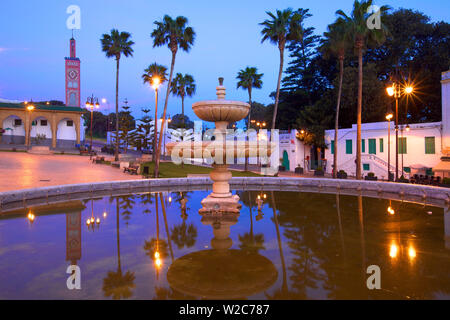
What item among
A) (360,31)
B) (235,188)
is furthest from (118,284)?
(360,31)

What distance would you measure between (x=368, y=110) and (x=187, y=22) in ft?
77.3

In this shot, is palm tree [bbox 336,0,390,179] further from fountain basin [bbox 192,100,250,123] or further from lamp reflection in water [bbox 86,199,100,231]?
lamp reflection in water [bbox 86,199,100,231]

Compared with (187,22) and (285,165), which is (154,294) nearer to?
(187,22)

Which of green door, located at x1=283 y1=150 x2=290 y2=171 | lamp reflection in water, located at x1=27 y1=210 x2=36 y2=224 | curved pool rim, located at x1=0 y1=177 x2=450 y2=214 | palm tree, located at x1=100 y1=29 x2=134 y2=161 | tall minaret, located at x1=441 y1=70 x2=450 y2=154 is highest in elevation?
palm tree, located at x1=100 y1=29 x2=134 y2=161

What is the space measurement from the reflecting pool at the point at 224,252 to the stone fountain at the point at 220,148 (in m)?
0.52

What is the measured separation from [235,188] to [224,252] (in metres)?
11.1

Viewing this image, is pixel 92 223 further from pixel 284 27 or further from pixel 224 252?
pixel 284 27

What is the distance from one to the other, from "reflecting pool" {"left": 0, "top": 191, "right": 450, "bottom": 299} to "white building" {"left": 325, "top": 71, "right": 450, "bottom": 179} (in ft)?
57.4

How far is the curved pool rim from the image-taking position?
40.8 feet

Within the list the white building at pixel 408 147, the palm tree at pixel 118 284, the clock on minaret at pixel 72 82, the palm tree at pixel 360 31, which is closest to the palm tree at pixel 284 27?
the palm tree at pixel 360 31

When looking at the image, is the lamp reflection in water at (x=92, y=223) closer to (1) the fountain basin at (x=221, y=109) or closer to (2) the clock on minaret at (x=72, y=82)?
(1) the fountain basin at (x=221, y=109)

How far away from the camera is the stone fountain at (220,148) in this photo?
378 inches

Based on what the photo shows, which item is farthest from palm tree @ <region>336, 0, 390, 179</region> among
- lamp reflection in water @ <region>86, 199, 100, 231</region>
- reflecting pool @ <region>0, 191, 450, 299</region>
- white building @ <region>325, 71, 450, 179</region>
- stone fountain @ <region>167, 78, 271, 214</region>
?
lamp reflection in water @ <region>86, 199, 100, 231</region>

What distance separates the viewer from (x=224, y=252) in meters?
6.58
